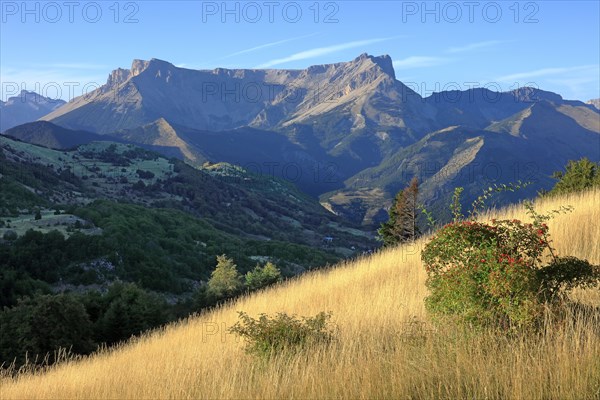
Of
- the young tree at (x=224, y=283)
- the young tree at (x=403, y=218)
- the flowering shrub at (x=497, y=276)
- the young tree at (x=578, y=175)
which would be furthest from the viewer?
the young tree at (x=403, y=218)

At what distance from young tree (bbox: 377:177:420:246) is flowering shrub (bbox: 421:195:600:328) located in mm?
26709

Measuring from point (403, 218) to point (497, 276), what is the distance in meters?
34.9

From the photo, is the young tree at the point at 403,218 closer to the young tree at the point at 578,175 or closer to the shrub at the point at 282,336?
the young tree at the point at 578,175

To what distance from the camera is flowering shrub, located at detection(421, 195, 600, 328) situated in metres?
6.33

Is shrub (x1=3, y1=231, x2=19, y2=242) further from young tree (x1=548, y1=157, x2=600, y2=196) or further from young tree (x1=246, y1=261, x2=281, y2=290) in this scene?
young tree (x1=548, y1=157, x2=600, y2=196)

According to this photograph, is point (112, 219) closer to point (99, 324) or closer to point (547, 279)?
point (99, 324)

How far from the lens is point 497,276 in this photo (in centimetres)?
636

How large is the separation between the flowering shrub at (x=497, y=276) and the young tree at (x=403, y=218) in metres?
26.7

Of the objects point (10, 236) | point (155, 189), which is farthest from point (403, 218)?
point (155, 189)

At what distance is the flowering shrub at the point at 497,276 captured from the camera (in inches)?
249

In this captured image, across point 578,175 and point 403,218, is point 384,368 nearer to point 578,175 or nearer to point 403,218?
point 578,175

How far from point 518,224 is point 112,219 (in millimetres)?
77414

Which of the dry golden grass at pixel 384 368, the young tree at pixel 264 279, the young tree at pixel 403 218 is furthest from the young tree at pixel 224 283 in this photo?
the dry golden grass at pixel 384 368

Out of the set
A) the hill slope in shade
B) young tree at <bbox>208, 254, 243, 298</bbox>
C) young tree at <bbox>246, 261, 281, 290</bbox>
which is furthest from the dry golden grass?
the hill slope in shade
